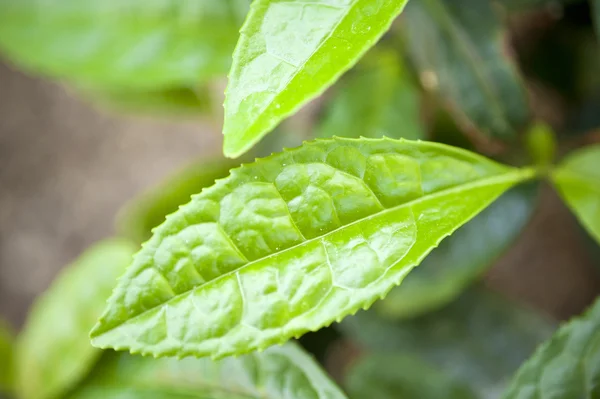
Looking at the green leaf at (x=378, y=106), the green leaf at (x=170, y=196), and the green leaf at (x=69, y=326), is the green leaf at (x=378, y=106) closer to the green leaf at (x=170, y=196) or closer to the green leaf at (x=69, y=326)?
the green leaf at (x=170, y=196)

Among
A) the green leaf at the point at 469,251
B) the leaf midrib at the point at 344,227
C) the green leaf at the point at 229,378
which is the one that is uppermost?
the leaf midrib at the point at 344,227

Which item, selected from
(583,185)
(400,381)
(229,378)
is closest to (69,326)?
(229,378)

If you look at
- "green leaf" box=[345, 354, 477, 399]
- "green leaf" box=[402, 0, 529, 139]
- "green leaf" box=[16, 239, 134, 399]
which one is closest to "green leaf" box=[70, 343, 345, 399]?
"green leaf" box=[16, 239, 134, 399]

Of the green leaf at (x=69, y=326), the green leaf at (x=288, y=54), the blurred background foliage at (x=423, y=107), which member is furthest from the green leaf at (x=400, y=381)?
the green leaf at (x=288, y=54)

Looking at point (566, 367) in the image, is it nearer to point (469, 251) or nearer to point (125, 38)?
point (469, 251)

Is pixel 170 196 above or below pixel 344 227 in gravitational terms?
above
